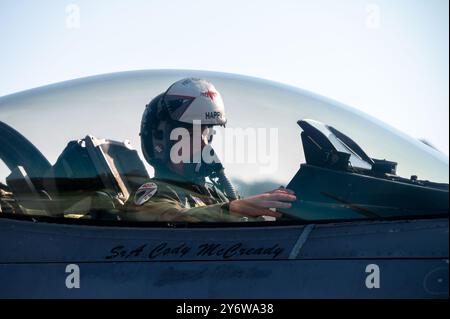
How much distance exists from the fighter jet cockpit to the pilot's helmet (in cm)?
2

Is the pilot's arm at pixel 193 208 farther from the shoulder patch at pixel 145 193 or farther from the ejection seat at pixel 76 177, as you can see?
the ejection seat at pixel 76 177

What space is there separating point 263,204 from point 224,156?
0.39 m

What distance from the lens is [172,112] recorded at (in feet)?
13.0

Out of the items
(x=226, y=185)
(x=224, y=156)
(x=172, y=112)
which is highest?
(x=172, y=112)

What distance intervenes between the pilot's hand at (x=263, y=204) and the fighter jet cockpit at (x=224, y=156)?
0.02 meters

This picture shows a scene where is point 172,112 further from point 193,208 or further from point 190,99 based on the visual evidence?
point 193,208

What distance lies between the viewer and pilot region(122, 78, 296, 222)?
3.41m

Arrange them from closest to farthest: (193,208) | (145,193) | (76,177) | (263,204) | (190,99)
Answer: (263,204) < (193,208) < (145,193) < (76,177) < (190,99)

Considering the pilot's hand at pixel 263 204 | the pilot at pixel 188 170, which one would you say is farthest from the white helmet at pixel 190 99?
the pilot's hand at pixel 263 204

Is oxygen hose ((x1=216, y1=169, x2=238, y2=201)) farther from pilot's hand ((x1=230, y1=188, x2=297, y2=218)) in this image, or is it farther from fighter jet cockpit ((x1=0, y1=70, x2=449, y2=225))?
pilot's hand ((x1=230, y1=188, x2=297, y2=218))

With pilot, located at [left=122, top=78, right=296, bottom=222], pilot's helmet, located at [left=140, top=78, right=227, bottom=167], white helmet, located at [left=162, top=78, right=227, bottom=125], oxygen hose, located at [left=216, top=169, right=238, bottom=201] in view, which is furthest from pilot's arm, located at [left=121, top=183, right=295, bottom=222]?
white helmet, located at [left=162, top=78, right=227, bottom=125]

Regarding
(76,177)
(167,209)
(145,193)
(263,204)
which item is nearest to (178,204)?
(167,209)
